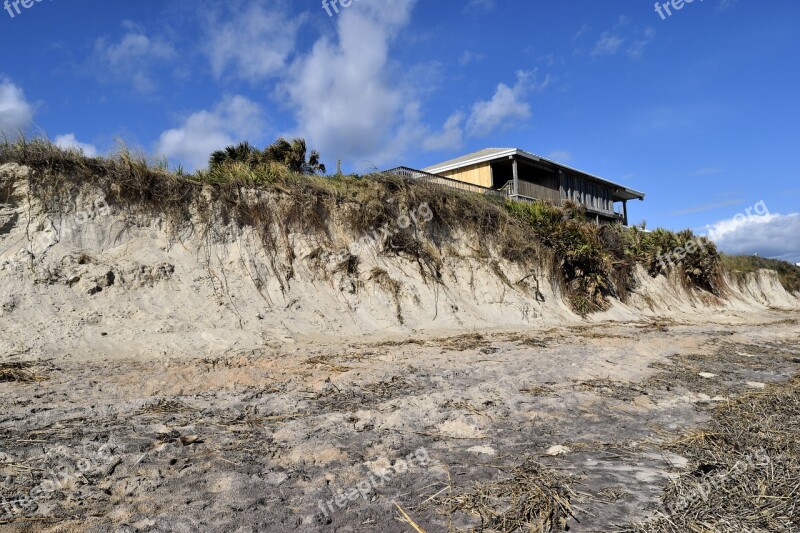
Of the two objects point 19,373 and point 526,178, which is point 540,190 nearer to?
point 526,178

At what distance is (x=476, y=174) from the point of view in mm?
24859

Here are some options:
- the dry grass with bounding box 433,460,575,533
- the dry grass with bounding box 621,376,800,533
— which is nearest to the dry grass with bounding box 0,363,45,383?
the dry grass with bounding box 433,460,575,533

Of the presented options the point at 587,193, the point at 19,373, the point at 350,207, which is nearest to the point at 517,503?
the point at 19,373

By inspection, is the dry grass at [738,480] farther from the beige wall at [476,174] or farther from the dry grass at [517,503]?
the beige wall at [476,174]

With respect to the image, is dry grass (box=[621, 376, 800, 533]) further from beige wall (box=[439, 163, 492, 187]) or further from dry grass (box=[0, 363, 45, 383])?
beige wall (box=[439, 163, 492, 187])

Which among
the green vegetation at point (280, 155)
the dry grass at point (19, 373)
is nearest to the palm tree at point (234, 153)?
the green vegetation at point (280, 155)

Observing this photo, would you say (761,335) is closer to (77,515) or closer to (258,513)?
(258,513)

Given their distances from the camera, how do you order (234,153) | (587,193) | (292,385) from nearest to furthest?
(292,385), (234,153), (587,193)

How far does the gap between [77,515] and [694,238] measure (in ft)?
76.0

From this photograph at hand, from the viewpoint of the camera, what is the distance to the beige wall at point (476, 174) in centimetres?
2425

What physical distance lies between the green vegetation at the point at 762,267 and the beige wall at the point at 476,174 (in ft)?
41.7

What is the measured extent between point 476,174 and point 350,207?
1447cm

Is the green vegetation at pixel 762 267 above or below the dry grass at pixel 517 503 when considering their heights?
above

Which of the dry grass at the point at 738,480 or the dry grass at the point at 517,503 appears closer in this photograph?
the dry grass at the point at 738,480
